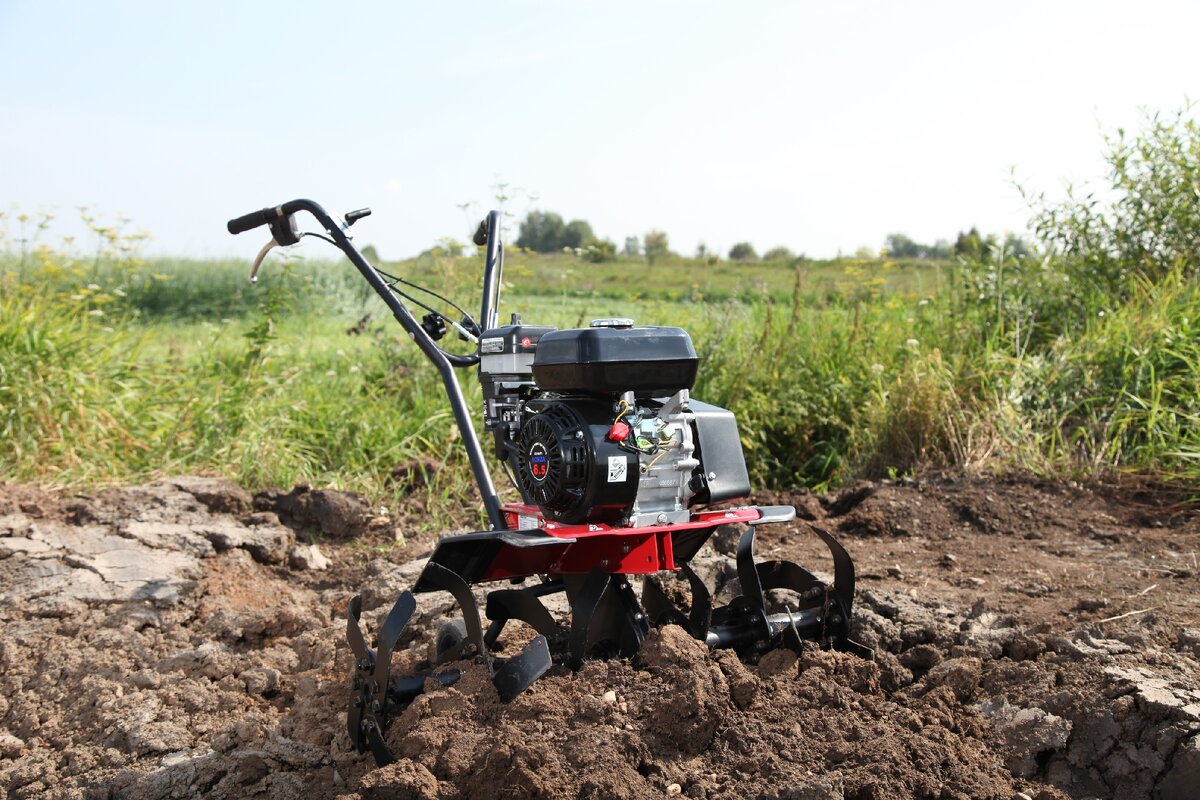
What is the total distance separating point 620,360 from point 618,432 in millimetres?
189

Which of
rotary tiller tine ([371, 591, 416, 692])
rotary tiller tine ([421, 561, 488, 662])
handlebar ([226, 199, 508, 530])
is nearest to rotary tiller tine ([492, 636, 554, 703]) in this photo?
rotary tiller tine ([421, 561, 488, 662])

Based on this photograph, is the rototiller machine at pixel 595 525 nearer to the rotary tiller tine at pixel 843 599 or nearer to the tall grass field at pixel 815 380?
the rotary tiller tine at pixel 843 599

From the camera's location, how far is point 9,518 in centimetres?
488

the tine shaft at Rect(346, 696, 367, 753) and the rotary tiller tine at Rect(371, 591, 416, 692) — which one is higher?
the rotary tiller tine at Rect(371, 591, 416, 692)

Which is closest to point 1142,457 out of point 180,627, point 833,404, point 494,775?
point 833,404

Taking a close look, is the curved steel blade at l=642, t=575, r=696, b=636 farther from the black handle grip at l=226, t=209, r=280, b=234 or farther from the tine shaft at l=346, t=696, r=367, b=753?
the black handle grip at l=226, t=209, r=280, b=234

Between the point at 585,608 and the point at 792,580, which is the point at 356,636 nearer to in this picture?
the point at 585,608

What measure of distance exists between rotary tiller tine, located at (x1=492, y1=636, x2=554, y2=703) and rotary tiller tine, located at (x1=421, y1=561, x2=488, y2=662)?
0.43 feet

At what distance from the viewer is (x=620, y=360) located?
2773 mm

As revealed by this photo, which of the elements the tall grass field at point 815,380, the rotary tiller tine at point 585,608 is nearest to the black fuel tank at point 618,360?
the rotary tiller tine at point 585,608

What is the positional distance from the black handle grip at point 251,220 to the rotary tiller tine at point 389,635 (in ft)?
5.57

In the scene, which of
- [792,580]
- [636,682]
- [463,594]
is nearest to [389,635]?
[463,594]

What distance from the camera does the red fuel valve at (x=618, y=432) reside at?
2.76 meters

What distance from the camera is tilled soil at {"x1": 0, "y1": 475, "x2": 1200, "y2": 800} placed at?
106 inches
